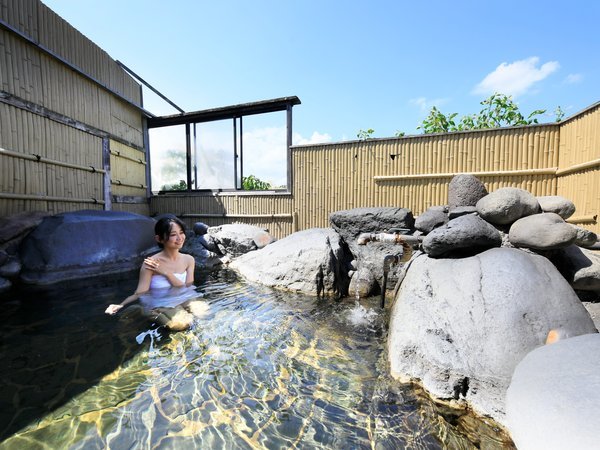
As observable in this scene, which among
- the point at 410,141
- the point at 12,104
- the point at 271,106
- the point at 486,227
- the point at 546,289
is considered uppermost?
the point at 271,106

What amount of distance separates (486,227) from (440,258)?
522mm

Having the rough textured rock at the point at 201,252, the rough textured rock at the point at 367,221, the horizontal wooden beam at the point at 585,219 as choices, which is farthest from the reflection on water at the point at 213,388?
the horizontal wooden beam at the point at 585,219

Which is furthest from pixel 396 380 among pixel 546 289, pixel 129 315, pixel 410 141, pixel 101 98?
pixel 101 98

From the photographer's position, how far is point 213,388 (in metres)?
2.15

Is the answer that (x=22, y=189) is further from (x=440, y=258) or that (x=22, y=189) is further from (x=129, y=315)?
(x=440, y=258)

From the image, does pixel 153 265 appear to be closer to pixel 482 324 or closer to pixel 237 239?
pixel 482 324

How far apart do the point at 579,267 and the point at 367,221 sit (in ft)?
9.58

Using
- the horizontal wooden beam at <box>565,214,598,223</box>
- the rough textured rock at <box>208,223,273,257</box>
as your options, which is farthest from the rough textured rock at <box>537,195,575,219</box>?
the rough textured rock at <box>208,223,273,257</box>

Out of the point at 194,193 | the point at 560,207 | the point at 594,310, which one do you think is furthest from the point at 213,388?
the point at 194,193

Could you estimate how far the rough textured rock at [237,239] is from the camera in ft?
22.9

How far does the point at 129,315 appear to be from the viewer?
345 cm

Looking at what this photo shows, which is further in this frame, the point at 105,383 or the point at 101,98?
the point at 101,98

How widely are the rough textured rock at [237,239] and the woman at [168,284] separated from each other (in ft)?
10.9

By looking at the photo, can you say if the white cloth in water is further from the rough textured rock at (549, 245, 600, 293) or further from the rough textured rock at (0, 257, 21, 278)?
the rough textured rock at (549, 245, 600, 293)
